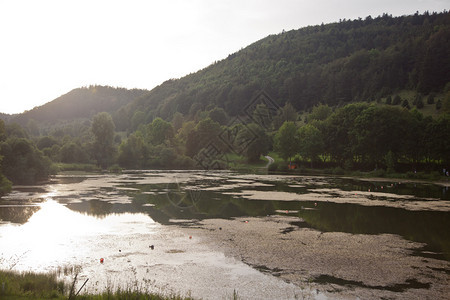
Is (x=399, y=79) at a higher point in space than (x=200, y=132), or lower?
higher

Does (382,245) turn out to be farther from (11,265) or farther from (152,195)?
(152,195)

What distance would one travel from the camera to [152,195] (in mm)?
42719

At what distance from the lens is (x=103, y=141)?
10662 centimetres

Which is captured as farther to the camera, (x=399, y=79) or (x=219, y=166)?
(x=399, y=79)

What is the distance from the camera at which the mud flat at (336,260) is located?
14.0 meters

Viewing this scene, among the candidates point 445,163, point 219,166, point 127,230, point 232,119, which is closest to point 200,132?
point 219,166

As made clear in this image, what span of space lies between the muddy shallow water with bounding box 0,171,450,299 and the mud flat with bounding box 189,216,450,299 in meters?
0.06

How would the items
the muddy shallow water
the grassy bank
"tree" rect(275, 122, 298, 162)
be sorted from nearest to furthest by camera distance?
the grassy bank
the muddy shallow water
"tree" rect(275, 122, 298, 162)

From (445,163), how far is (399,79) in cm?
9677

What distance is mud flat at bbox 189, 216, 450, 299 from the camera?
46.0 feet

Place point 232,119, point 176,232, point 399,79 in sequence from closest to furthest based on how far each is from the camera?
point 176,232
point 399,79
point 232,119

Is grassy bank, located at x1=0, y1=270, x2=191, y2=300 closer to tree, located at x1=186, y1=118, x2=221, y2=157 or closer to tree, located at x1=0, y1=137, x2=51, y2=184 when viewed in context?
tree, located at x1=0, y1=137, x2=51, y2=184

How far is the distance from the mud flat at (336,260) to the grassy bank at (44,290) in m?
6.16

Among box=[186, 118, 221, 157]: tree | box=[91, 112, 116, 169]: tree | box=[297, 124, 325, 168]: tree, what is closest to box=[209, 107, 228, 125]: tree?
box=[186, 118, 221, 157]: tree
